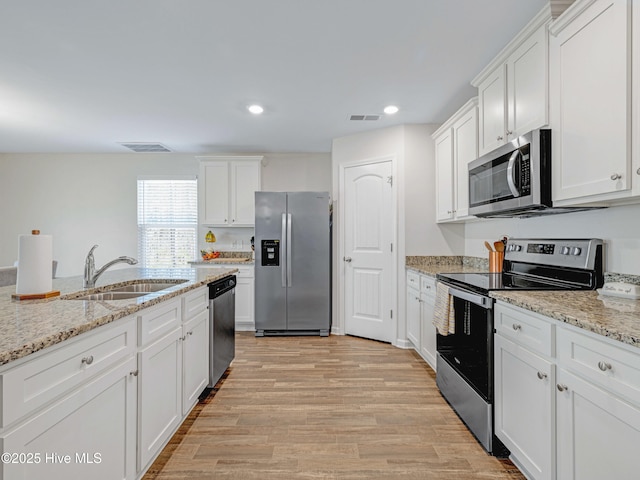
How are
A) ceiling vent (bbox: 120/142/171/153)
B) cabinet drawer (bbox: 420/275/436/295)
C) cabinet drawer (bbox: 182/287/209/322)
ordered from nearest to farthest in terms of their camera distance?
cabinet drawer (bbox: 182/287/209/322), cabinet drawer (bbox: 420/275/436/295), ceiling vent (bbox: 120/142/171/153)

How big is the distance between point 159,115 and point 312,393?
3106mm

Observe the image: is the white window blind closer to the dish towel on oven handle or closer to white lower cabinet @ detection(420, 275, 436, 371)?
white lower cabinet @ detection(420, 275, 436, 371)

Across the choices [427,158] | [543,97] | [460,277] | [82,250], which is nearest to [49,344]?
[460,277]

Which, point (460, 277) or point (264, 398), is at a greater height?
point (460, 277)

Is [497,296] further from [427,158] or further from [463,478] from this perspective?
[427,158]

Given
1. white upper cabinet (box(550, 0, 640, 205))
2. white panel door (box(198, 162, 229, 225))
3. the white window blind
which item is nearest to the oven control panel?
white upper cabinet (box(550, 0, 640, 205))

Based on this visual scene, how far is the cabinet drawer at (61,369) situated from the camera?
2.93 feet

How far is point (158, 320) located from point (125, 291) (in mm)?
710

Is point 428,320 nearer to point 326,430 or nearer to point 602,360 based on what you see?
point 326,430

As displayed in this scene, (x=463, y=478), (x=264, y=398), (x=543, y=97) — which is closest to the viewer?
(x=463, y=478)

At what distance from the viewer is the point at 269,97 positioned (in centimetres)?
319

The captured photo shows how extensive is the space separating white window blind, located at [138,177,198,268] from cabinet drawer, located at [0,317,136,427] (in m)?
3.98

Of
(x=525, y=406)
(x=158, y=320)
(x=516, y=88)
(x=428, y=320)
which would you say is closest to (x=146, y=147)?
(x=158, y=320)

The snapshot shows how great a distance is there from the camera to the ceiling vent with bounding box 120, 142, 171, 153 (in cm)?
471
